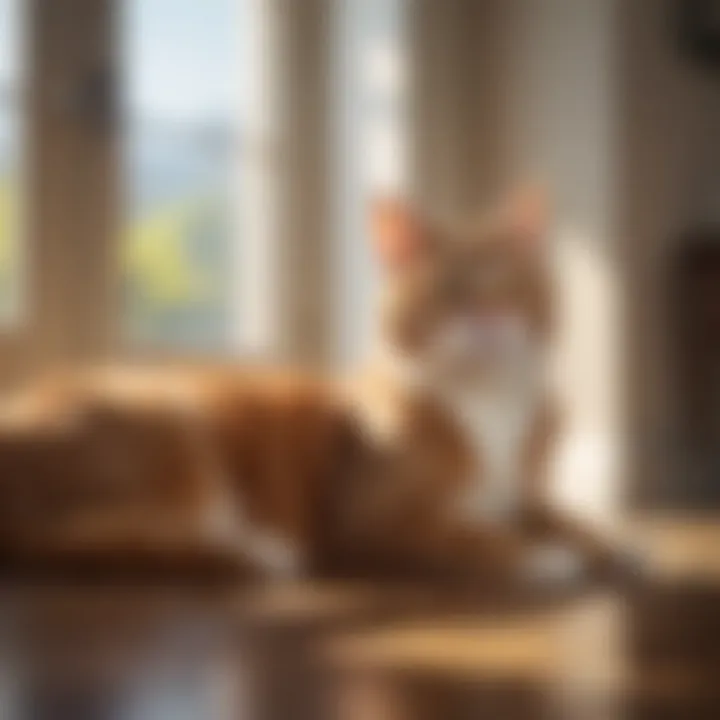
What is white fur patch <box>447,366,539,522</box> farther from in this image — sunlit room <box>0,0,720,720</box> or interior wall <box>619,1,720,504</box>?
interior wall <box>619,1,720,504</box>

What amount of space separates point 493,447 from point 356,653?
2.20 feet

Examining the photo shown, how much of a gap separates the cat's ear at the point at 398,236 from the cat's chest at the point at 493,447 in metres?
0.21

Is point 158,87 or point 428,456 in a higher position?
point 158,87

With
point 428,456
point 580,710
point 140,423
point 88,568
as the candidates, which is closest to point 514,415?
point 428,456

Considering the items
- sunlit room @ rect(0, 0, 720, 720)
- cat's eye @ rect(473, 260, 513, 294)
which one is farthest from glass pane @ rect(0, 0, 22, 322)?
cat's eye @ rect(473, 260, 513, 294)

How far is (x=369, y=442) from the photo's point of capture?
1635mm

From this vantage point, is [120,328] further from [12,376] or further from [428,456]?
[428,456]

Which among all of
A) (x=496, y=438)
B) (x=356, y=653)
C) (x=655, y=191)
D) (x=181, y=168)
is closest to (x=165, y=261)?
(x=181, y=168)

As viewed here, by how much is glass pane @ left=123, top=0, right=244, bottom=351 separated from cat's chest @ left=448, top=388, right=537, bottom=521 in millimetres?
581

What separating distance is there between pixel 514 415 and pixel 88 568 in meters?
0.59

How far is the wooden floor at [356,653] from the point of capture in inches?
32.5

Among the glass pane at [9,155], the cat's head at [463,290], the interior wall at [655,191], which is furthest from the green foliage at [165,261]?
the interior wall at [655,191]

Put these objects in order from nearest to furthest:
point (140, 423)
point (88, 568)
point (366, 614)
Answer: point (366, 614) < point (88, 568) < point (140, 423)

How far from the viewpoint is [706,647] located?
103 centimetres
